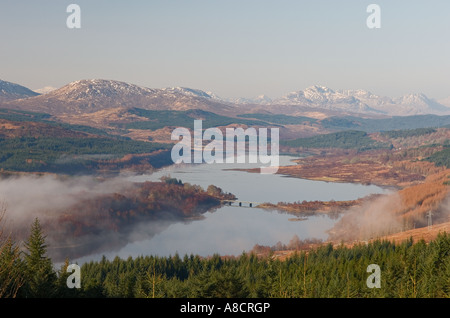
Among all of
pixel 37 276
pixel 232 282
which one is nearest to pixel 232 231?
pixel 232 282

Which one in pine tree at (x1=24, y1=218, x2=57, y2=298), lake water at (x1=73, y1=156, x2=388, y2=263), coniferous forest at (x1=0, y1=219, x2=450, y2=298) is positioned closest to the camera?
coniferous forest at (x1=0, y1=219, x2=450, y2=298)

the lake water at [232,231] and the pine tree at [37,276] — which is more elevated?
the pine tree at [37,276]

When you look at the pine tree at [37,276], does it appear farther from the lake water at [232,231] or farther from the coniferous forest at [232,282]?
the lake water at [232,231]

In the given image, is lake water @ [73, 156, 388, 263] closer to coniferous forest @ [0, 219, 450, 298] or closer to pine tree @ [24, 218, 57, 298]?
coniferous forest @ [0, 219, 450, 298]

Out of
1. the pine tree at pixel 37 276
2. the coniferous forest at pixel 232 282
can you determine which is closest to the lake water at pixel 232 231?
the coniferous forest at pixel 232 282

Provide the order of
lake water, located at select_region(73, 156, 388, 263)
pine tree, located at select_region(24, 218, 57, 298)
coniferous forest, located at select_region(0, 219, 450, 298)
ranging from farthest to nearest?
lake water, located at select_region(73, 156, 388, 263) < pine tree, located at select_region(24, 218, 57, 298) < coniferous forest, located at select_region(0, 219, 450, 298)

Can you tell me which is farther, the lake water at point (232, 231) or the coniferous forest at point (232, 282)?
the lake water at point (232, 231)

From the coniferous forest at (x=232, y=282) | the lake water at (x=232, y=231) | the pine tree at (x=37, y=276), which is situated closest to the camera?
the coniferous forest at (x=232, y=282)

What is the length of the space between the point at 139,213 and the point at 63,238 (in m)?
27.4

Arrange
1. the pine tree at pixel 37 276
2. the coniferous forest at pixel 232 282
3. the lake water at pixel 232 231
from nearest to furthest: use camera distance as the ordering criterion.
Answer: the coniferous forest at pixel 232 282
the pine tree at pixel 37 276
the lake water at pixel 232 231

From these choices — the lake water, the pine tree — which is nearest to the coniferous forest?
the pine tree

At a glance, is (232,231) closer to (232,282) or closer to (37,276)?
(232,282)

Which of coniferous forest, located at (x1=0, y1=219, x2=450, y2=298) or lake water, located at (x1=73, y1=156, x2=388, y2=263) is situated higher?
coniferous forest, located at (x1=0, y1=219, x2=450, y2=298)
